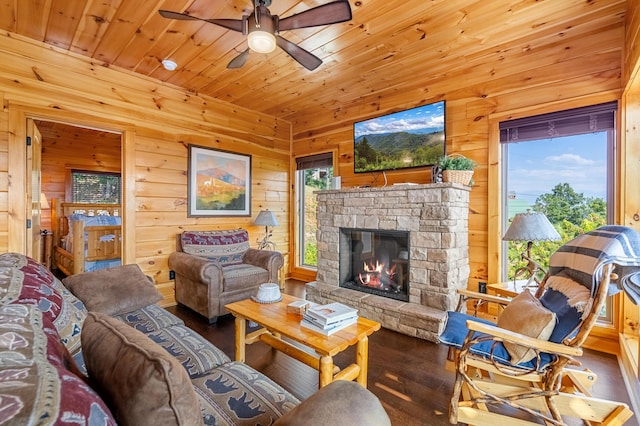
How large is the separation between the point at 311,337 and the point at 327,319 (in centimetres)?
13

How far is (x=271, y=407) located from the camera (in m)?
1.13

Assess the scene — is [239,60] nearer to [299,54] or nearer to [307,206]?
[299,54]

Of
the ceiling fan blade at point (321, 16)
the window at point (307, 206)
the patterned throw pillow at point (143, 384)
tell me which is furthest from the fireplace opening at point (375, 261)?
the patterned throw pillow at point (143, 384)

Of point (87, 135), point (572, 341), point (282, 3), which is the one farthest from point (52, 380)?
point (87, 135)

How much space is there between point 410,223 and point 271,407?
7.50 feet

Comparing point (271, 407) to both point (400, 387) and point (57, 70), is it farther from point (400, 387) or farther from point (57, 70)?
point (57, 70)

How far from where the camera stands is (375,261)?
3.48 metres

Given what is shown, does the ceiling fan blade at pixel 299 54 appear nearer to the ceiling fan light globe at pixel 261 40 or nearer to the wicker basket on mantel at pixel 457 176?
the ceiling fan light globe at pixel 261 40

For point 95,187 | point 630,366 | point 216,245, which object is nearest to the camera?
point 630,366

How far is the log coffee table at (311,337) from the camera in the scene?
1580 millimetres

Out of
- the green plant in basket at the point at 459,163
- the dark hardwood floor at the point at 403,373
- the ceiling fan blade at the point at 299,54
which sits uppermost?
the ceiling fan blade at the point at 299,54

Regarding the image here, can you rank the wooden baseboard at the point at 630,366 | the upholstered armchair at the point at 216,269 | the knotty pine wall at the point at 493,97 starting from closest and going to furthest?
the wooden baseboard at the point at 630,366 → the knotty pine wall at the point at 493,97 → the upholstered armchair at the point at 216,269

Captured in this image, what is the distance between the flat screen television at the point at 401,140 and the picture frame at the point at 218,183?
164cm

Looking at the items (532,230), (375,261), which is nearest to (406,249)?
(375,261)
